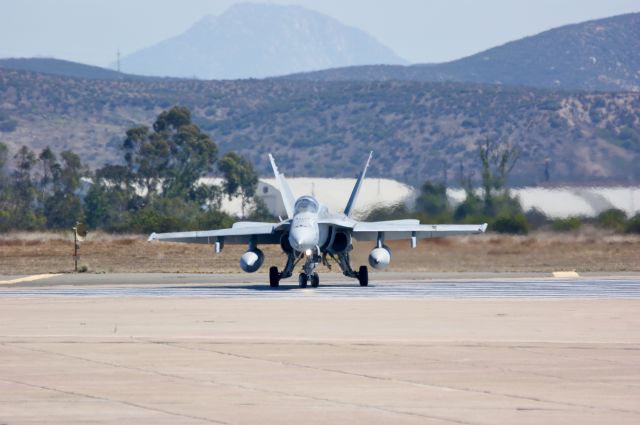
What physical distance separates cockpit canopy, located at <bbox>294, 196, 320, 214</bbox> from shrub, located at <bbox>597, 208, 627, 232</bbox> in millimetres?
19869

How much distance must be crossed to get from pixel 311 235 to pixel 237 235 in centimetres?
383

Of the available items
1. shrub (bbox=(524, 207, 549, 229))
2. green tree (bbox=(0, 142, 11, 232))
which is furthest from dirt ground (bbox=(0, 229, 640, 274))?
green tree (bbox=(0, 142, 11, 232))

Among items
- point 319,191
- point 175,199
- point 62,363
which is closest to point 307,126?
point 175,199

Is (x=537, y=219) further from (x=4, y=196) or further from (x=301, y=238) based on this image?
(x=4, y=196)

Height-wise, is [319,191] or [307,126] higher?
[307,126]

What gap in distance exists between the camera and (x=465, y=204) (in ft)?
174

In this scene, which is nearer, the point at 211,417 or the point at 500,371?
the point at 211,417

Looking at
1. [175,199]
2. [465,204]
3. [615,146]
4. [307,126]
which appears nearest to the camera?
[465,204]

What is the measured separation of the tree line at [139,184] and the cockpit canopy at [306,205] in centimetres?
5284

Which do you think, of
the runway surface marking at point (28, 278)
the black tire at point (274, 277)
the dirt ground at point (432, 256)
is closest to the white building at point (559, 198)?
the dirt ground at point (432, 256)

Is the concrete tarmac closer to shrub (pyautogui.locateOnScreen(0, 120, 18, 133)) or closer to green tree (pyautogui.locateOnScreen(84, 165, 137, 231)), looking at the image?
green tree (pyautogui.locateOnScreen(84, 165, 137, 231))

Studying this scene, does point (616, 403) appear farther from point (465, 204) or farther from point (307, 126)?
point (307, 126)

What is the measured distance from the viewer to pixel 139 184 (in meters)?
102

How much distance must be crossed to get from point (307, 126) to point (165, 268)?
139 metres
